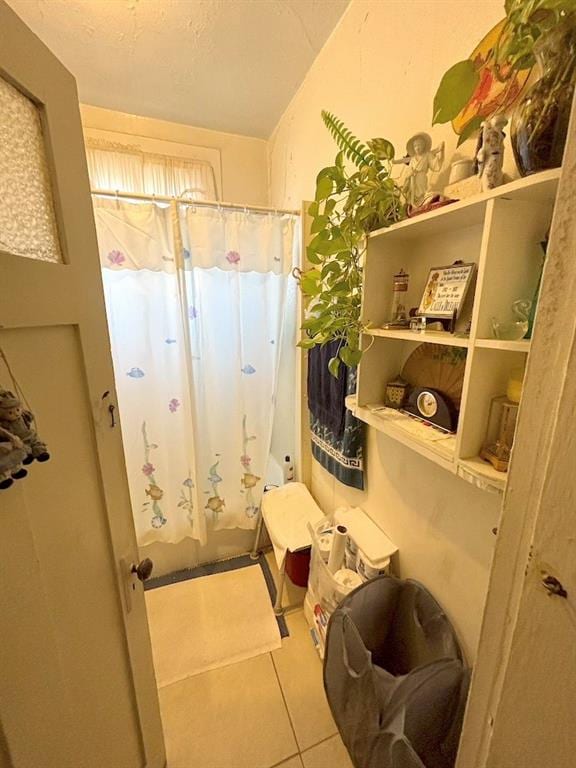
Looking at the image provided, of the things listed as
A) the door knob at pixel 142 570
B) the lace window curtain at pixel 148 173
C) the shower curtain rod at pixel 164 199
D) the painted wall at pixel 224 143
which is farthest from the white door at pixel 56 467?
the painted wall at pixel 224 143

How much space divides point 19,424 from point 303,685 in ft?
4.93

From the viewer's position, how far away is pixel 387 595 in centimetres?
104

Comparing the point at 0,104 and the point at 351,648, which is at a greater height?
the point at 0,104

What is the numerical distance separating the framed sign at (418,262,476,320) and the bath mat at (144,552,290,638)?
5.31 feet

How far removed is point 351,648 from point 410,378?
845 millimetres

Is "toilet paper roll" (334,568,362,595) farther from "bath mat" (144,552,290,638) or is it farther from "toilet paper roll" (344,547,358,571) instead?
"bath mat" (144,552,290,638)

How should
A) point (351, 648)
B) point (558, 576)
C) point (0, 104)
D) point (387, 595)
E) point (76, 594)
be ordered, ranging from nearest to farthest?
point (558, 576), point (0, 104), point (76, 594), point (351, 648), point (387, 595)

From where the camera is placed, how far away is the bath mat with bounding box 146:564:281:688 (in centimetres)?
131

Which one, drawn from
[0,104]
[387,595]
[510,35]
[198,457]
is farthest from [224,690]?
[510,35]

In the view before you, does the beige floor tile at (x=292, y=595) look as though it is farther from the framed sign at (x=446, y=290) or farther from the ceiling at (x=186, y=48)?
the ceiling at (x=186, y=48)

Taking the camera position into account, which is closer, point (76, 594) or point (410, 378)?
point (76, 594)

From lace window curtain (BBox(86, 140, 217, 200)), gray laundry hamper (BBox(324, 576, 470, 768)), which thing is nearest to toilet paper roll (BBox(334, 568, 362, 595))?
gray laundry hamper (BBox(324, 576, 470, 768))

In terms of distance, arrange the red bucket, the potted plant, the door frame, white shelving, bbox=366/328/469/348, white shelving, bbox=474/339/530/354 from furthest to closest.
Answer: the red bucket
white shelving, bbox=366/328/469/348
white shelving, bbox=474/339/530/354
the potted plant
the door frame

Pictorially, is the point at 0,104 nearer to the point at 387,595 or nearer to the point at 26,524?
the point at 26,524
